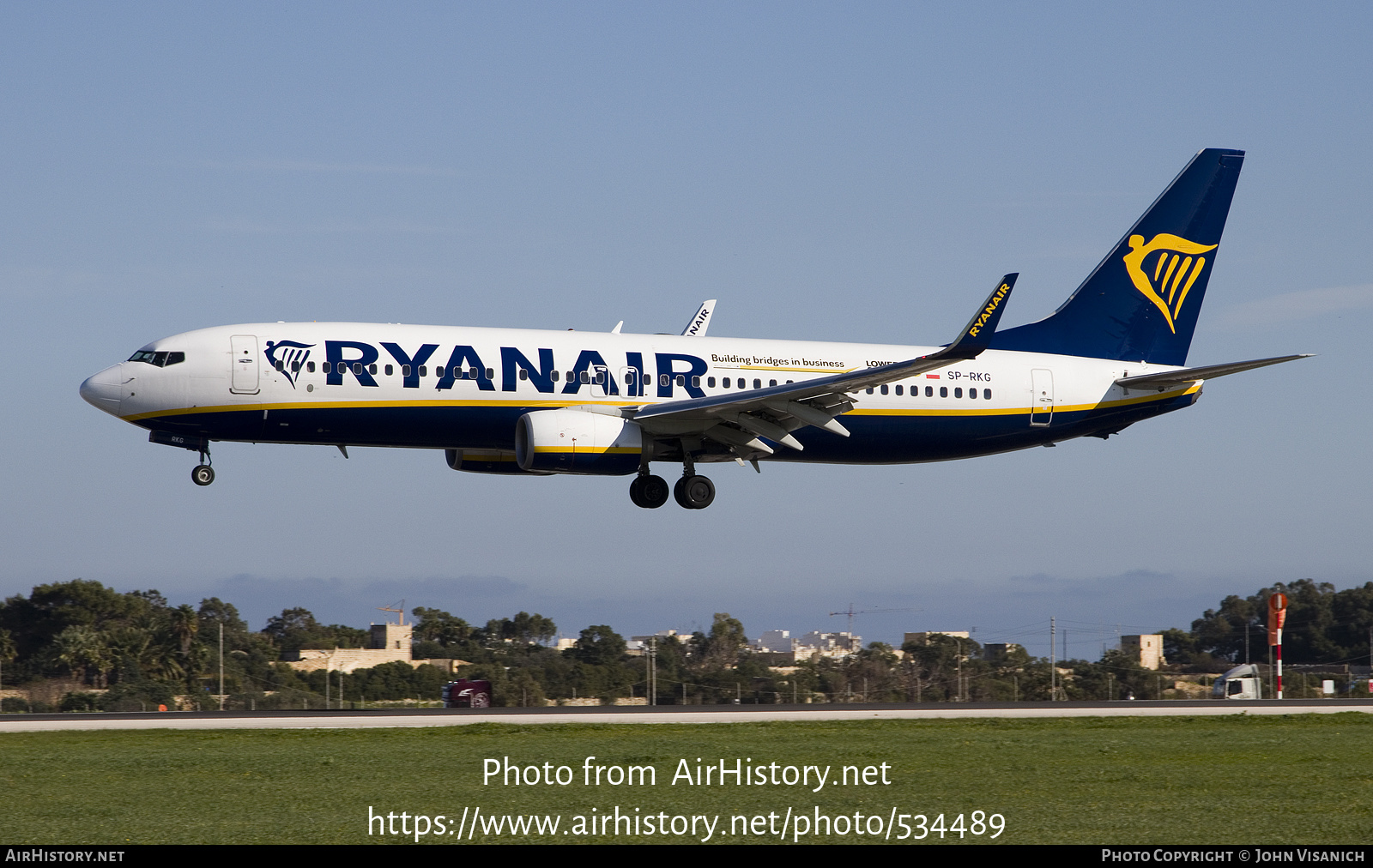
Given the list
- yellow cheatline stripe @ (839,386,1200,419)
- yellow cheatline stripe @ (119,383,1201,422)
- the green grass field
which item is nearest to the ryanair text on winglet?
yellow cheatline stripe @ (839,386,1200,419)

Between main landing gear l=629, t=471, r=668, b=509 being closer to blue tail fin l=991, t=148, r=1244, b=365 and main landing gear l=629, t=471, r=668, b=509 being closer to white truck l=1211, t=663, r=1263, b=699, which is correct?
blue tail fin l=991, t=148, r=1244, b=365

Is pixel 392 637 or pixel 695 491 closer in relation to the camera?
pixel 695 491

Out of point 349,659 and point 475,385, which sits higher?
point 475,385

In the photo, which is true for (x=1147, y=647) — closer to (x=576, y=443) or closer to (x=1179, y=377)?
(x=1179, y=377)

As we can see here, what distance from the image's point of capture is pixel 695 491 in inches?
1585

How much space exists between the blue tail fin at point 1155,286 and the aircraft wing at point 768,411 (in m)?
9.14

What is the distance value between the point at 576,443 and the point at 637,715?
6.79 m

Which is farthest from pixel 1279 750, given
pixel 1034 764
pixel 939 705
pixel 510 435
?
pixel 510 435

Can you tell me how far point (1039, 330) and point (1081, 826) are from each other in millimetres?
28648

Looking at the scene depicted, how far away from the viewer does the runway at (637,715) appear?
31844mm

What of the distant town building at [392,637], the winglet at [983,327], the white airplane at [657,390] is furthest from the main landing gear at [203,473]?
the distant town building at [392,637]

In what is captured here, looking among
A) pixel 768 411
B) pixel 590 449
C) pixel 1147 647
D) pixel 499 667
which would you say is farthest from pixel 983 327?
pixel 1147 647

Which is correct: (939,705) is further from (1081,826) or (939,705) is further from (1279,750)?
(1081,826)
